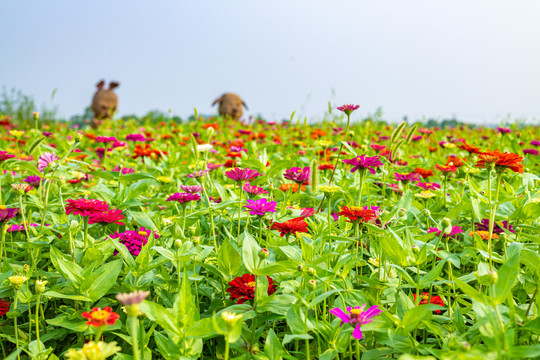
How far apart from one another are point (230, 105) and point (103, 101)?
2.20 meters

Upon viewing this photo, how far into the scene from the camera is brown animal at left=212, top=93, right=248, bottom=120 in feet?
23.4

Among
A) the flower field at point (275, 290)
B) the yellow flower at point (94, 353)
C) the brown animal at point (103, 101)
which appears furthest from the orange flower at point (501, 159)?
the brown animal at point (103, 101)

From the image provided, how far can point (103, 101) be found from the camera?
278 inches

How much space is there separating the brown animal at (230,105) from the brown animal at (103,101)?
5.83 feet

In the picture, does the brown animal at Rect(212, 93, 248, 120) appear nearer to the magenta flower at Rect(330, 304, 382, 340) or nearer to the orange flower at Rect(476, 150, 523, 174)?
the orange flower at Rect(476, 150, 523, 174)

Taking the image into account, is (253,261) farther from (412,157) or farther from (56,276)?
(412,157)

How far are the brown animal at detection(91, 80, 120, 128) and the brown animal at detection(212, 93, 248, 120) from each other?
5.83 feet

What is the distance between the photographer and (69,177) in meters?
1.88

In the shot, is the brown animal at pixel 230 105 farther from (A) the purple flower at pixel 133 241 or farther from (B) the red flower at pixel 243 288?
(B) the red flower at pixel 243 288

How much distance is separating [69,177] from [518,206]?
1.85 metres

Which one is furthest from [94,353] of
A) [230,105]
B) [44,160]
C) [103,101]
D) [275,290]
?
[103,101]

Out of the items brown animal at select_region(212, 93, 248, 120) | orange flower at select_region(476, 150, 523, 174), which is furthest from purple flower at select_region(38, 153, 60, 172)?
brown animal at select_region(212, 93, 248, 120)

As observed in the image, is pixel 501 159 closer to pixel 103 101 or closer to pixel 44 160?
pixel 44 160

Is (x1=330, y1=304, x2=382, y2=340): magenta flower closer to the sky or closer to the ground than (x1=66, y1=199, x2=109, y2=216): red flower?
closer to the ground
